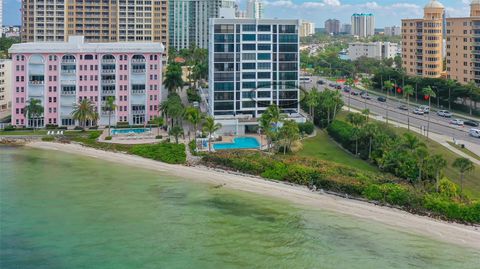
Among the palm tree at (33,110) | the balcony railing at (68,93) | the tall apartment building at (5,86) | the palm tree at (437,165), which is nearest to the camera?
the palm tree at (437,165)

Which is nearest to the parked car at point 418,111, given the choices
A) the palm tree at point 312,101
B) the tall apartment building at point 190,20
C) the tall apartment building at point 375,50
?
the palm tree at point 312,101

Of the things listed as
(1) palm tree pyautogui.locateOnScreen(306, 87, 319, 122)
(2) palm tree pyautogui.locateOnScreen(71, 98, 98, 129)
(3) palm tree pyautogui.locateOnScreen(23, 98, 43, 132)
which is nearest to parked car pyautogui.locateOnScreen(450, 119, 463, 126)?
(1) palm tree pyautogui.locateOnScreen(306, 87, 319, 122)

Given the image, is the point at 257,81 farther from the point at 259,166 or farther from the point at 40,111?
the point at 40,111

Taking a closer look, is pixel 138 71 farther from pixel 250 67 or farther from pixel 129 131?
pixel 250 67

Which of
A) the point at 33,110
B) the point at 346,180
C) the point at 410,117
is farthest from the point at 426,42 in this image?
the point at 33,110

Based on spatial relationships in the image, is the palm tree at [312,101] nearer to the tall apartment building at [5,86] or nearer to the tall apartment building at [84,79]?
the tall apartment building at [84,79]

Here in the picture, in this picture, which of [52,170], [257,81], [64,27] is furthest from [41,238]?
[64,27]
